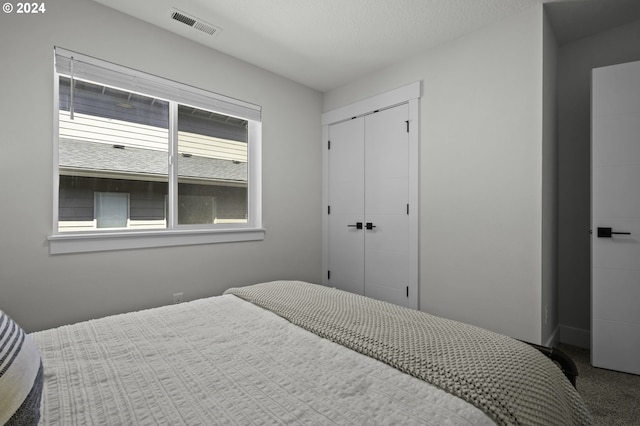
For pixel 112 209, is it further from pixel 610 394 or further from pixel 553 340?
pixel 553 340

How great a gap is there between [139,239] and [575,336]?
373 centimetres

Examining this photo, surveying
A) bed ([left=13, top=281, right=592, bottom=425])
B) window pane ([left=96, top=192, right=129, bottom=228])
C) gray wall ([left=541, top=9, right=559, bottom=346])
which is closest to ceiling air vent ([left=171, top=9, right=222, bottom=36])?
window pane ([left=96, top=192, right=129, bottom=228])

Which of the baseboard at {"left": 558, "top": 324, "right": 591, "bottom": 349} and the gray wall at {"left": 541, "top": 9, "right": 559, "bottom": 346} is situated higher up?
the gray wall at {"left": 541, "top": 9, "right": 559, "bottom": 346}

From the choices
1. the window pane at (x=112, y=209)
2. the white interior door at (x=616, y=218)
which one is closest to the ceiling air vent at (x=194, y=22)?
the window pane at (x=112, y=209)

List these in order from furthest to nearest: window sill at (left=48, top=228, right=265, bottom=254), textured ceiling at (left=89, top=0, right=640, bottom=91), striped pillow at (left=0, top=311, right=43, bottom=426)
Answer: textured ceiling at (left=89, top=0, right=640, bottom=91), window sill at (left=48, top=228, right=265, bottom=254), striped pillow at (left=0, top=311, right=43, bottom=426)

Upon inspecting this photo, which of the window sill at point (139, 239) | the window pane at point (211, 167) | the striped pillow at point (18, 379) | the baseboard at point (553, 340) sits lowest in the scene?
the baseboard at point (553, 340)

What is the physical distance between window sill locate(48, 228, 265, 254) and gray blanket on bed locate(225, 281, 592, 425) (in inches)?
57.4

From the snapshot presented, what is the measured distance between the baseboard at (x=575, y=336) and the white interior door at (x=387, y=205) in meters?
1.37

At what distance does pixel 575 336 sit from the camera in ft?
9.00

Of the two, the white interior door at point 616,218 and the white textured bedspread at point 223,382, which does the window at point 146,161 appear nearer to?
the white textured bedspread at point 223,382

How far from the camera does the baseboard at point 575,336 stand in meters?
2.68

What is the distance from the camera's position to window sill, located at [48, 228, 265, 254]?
2.11 metres

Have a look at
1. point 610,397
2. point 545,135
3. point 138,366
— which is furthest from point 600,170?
point 138,366

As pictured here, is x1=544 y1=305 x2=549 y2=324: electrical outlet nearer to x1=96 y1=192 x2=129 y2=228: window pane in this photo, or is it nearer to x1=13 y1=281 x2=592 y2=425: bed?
x1=13 y1=281 x2=592 y2=425: bed
